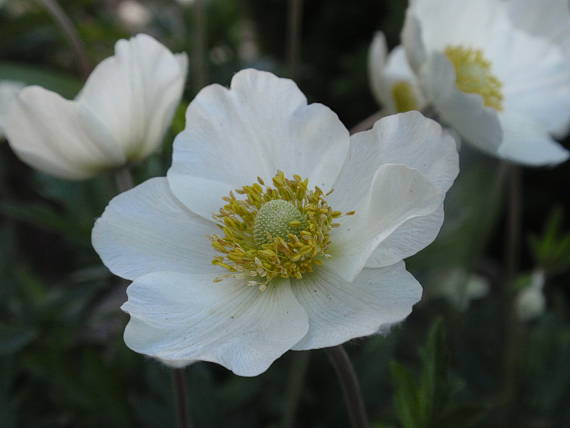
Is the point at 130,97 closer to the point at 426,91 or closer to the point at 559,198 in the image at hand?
the point at 426,91

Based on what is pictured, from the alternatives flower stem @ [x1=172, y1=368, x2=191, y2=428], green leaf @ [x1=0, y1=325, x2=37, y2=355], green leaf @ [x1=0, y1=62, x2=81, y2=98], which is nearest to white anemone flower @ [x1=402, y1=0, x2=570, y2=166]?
flower stem @ [x1=172, y1=368, x2=191, y2=428]

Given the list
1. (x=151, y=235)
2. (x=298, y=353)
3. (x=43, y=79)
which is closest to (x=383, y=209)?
(x=151, y=235)

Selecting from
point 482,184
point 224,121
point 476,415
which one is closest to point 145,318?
point 224,121

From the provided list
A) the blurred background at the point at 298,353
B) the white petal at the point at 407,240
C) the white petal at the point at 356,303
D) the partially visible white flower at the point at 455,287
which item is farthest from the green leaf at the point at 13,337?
the partially visible white flower at the point at 455,287

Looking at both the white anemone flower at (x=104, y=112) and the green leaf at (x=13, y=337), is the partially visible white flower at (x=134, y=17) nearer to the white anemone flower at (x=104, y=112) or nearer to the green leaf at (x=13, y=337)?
the green leaf at (x=13, y=337)

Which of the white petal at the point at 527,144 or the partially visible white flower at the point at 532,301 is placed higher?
the white petal at the point at 527,144

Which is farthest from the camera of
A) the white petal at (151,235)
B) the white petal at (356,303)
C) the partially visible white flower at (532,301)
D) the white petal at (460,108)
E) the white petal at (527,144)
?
the partially visible white flower at (532,301)

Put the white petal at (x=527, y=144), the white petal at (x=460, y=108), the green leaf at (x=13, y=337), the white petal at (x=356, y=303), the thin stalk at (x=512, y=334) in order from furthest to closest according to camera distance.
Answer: the thin stalk at (x=512, y=334)
the green leaf at (x=13, y=337)
the white petal at (x=527, y=144)
the white petal at (x=460, y=108)
the white petal at (x=356, y=303)
